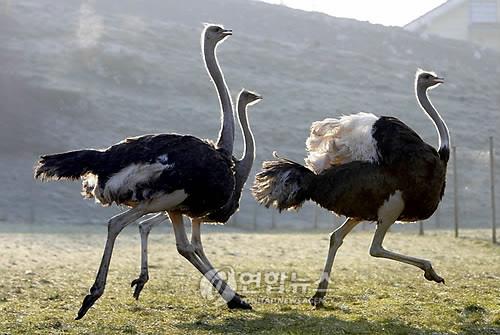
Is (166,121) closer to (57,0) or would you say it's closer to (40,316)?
(57,0)

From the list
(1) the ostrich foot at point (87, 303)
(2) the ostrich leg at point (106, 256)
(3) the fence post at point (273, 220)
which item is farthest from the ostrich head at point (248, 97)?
(3) the fence post at point (273, 220)

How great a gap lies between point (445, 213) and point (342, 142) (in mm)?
15640

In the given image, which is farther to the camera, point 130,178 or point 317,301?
point 317,301

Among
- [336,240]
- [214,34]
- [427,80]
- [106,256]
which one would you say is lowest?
[106,256]

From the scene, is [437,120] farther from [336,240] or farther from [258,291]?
[258,291]

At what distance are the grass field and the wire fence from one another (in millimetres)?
5366

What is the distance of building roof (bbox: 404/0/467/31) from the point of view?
47.9 m

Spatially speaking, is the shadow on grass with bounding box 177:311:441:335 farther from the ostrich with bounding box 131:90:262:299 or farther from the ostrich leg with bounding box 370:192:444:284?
the ostrich leg with bounding box 370:192:444:284

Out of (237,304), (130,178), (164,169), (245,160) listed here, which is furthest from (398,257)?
(130,178)

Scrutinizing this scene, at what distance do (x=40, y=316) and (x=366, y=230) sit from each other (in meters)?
13.8

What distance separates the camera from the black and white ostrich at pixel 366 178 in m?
7.11

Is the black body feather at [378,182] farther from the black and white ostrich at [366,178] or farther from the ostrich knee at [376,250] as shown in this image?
the ostrich knee at [376,250]

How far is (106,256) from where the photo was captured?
625 centimetres


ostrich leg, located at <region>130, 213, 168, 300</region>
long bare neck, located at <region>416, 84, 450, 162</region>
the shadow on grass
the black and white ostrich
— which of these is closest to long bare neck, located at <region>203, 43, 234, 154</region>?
the black and white ostrich
